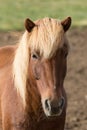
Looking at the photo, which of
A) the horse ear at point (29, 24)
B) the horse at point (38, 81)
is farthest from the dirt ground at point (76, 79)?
the horse ear at point (29, 24)

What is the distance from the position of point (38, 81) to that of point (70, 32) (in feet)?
30.5

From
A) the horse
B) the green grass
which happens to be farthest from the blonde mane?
the green grass

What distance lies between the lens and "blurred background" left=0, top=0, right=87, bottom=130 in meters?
8.54

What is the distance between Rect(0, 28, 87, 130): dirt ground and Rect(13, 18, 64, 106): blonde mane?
1187 millimetres

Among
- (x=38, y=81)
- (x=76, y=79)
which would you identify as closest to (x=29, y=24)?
(x=38, y=81)

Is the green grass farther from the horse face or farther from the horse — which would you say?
the horse face

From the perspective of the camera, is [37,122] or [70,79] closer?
[37,122]

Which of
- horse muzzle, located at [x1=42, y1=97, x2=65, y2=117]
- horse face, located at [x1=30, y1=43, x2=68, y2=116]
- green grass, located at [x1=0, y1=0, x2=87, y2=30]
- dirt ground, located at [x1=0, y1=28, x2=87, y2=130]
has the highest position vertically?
horse face, located at [x1=30, y1=43, x2=68, y2=116]

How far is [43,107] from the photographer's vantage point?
4984 millimetres

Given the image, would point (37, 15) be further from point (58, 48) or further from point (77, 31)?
point (58, 48)

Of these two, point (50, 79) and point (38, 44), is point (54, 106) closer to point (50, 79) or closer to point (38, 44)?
point (50, 79)

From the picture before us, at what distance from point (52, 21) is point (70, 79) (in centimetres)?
515

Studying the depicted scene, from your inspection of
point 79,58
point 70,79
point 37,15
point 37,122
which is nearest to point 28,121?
point 37,122

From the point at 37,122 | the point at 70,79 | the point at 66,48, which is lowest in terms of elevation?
the point at 70,79
